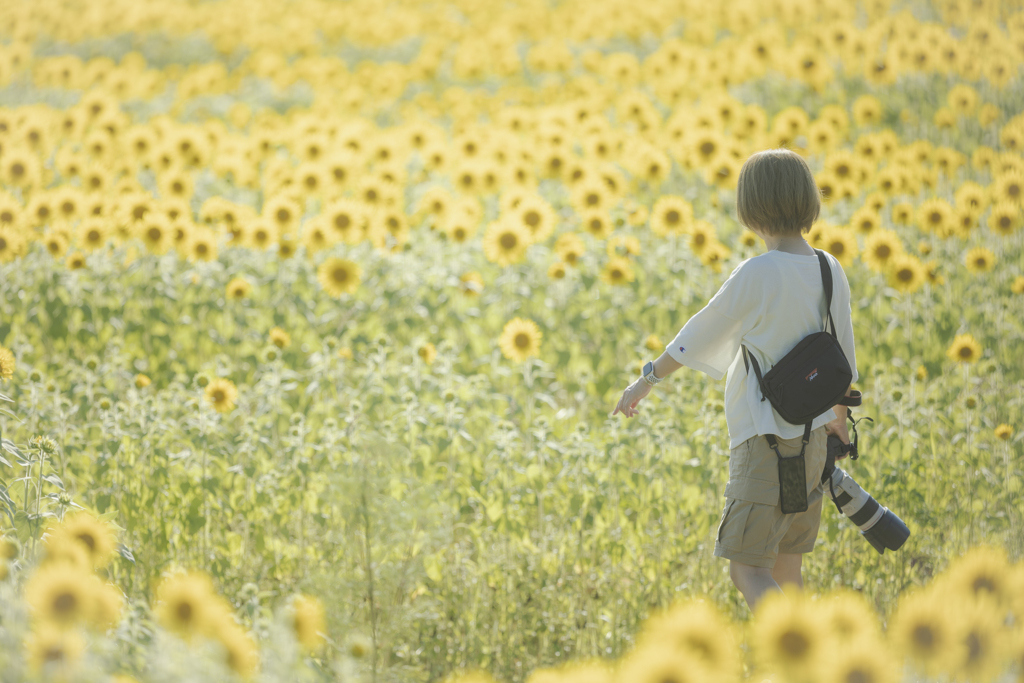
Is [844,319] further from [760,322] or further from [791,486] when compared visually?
[791,486]

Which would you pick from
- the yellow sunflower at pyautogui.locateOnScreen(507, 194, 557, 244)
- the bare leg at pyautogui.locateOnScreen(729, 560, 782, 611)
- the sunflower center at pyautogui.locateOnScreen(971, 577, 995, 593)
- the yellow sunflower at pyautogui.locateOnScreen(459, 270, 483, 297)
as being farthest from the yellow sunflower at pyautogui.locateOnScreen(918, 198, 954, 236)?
the sunflower center at pyautogui.locateOnScreen(971, 577, 995, 593)

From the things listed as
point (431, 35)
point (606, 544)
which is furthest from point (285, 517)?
point (431, 35)

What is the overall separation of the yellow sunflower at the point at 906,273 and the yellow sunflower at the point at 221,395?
4.12 metres

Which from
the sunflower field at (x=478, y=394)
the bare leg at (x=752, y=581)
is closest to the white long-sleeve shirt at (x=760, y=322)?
the bare leg at (x=752, y=581)

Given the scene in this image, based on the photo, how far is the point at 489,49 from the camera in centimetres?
1355

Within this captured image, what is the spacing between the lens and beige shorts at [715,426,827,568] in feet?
9.21

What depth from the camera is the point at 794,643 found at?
5.31 ft

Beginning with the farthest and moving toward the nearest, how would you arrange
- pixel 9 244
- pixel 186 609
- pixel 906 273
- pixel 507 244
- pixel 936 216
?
pixel 936 216 < pixel 507 244 < pixel 906 273 < pixel 9 244 < pixel 186 609

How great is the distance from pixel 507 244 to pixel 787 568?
3.41 metres

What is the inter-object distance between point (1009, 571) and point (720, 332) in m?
1.20

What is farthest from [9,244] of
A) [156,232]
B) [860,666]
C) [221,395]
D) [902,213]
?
[902,213]

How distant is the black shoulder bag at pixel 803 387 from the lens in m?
2.73

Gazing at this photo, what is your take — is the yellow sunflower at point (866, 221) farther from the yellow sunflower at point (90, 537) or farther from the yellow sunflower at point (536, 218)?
the yellow sunflower at point (90, 537)

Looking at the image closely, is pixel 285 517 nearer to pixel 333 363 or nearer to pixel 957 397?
pixel 333 363
